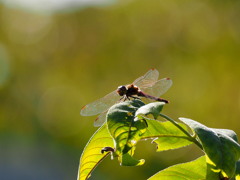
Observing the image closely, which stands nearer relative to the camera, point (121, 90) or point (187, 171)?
point (187, 171)

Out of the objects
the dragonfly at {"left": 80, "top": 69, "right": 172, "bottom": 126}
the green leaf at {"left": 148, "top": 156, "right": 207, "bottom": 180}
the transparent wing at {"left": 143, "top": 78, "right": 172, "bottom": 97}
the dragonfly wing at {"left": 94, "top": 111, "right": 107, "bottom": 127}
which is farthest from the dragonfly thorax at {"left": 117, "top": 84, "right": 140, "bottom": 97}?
A: the green leaf at {"left": 148, "top": 156, "right": 207, "bottom": 180}

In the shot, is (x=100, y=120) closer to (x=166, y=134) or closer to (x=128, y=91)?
(x=128, y=91)

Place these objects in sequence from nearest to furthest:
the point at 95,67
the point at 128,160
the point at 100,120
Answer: the point at 128,160
the point at 100,120
the point at 95,67

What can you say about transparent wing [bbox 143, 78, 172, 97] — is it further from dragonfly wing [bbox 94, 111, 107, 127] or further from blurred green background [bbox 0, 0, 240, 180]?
blurred green background [bbox 0, 0, 240, 180]

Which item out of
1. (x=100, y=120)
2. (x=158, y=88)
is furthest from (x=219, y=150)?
(x=158, y=88)

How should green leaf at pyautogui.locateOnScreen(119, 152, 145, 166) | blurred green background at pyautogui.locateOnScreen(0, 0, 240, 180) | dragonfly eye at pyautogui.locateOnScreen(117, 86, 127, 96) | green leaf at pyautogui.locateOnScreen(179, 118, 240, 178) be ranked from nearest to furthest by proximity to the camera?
green leaf at pyautogui.locateOnScreen(179, 118, 240, 178) → green leaf at pyautogui.locateOnScreen(119, 152, 145, 166) → dragonfly eye at pyautogui.locateOnScreen(117, 86, 127, 96) → blurred green background at pyautogui.locateOnScreen(0, 0, 240, 180)

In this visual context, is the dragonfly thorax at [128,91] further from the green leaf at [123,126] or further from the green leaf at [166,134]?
the green leaf at [123,126]
